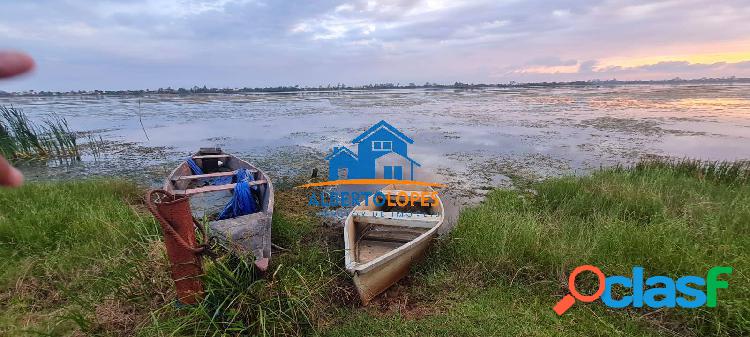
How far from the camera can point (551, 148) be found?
42.7ft

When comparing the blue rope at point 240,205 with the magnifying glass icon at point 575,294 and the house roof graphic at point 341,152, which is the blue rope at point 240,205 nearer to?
the magnifying glass icon at point 575,294

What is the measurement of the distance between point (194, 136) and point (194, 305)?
15372 millimetres

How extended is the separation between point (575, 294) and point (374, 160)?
751cm

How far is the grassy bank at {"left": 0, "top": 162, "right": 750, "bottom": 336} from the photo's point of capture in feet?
11.1

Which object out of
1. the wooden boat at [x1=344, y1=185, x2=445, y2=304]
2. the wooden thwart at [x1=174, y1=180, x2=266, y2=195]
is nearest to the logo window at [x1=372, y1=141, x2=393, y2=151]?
the wooden boat at [x1=344, y1=185, x2=445, y2=304]

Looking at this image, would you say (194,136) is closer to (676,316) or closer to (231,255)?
(231,255)

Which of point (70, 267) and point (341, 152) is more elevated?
point (70, 267)

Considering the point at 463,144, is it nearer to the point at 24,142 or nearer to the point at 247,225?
the point at 247,225

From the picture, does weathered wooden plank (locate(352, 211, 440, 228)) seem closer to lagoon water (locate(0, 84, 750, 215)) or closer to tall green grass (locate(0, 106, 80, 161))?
lagoon water (locate(0, 84, 750, 215))

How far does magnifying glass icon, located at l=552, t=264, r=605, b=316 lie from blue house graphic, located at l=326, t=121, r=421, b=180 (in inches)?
227

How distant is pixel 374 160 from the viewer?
1104 cm

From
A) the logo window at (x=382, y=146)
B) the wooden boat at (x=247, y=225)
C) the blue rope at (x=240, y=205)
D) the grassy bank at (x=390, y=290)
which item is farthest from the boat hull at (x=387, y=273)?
the logo window at (x=382, y=146)

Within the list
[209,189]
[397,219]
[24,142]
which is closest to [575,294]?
[397,219]

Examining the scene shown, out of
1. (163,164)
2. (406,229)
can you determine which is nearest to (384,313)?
(406,229)
